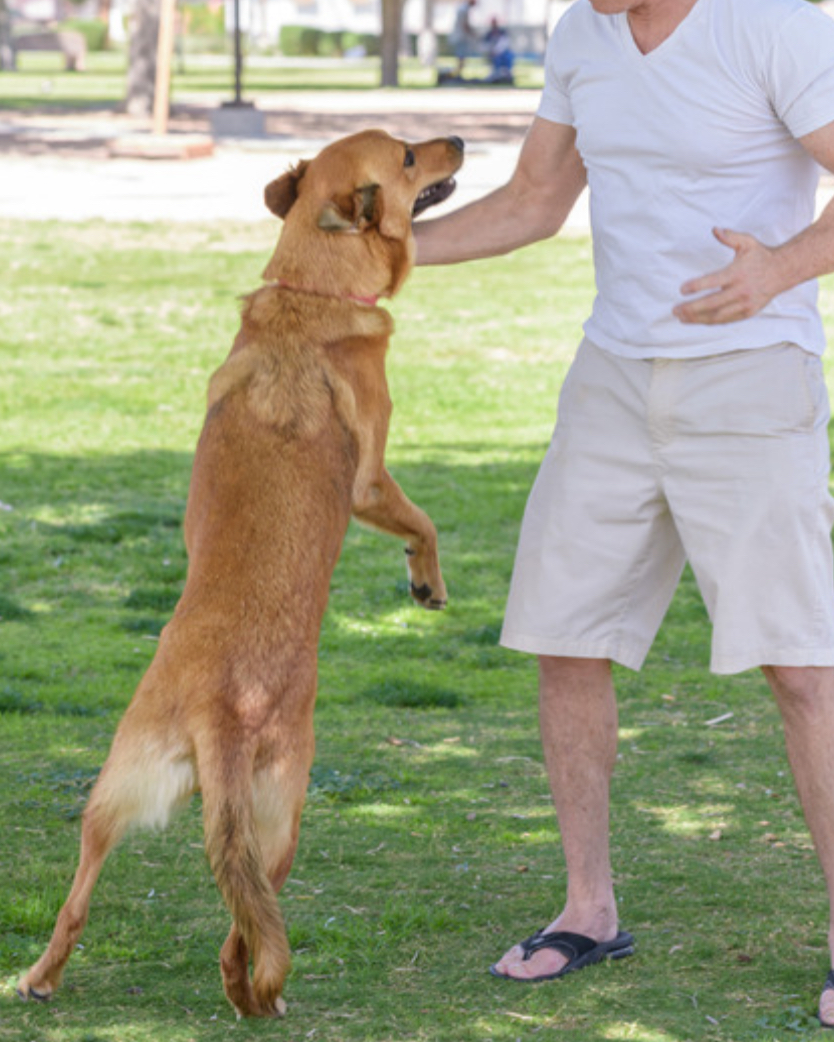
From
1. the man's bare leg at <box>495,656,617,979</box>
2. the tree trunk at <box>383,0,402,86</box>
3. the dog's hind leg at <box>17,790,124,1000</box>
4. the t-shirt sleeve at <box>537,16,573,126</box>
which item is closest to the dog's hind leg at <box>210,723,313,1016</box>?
the dog's hind leg at <box>17,790,124,1000</box>

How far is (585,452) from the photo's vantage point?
4320 millimetres

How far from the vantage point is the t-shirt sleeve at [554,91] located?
4.37 metres

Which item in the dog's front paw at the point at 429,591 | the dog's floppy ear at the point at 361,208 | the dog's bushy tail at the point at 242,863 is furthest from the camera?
the dog's front paw at the point at 429,591

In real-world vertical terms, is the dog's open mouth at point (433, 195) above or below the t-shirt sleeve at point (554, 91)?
below

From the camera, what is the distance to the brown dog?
375cm

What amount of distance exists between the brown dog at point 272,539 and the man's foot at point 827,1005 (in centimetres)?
125

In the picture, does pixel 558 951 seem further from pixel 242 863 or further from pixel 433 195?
pixel 433 195

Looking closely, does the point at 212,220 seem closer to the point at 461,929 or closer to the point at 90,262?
the point at 90,262

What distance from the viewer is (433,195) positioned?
15.4 feet

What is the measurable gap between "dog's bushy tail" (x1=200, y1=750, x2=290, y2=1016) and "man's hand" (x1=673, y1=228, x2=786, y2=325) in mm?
1430

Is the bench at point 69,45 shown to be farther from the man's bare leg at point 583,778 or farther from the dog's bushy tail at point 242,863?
the dog's bushy tail at point 242,863

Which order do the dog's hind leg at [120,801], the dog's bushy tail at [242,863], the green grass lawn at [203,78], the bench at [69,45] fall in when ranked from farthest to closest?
the bench at [69,45] → the green grass lawn at [203,78] → the dog's hind leg at [120,801] → the dog's bushy tail at [242,863]

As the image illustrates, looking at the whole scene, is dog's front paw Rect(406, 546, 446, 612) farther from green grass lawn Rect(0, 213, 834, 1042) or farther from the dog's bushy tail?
the dog's bushy tail

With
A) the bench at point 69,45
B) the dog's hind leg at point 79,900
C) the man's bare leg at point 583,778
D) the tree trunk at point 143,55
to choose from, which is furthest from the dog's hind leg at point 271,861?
the bench at point 69,45
